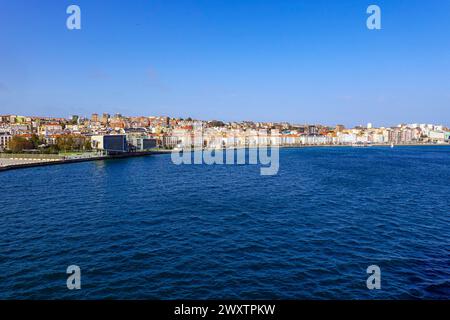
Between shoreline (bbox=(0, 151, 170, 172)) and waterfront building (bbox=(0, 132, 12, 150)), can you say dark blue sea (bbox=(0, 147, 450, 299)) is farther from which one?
waterfront building (bbox=(0, 132, 12, 150))

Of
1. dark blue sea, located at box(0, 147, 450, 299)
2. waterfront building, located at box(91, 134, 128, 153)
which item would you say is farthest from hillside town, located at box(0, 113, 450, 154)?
dark blue sea, located at box(0, 147, 450, 299)

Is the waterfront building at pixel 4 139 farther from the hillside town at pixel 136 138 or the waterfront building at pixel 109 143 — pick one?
the waterfront building at pixel 109 143

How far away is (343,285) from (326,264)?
123 cm

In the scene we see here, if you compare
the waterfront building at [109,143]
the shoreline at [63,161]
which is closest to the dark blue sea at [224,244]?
the shoreline at [63,161]

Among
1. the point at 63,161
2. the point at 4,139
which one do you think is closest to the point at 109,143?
the point at 63,161

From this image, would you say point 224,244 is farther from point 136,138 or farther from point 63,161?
point 136,138

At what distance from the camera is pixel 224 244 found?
10.8 metres

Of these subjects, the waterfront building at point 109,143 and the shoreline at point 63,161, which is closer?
the shoreline at point 63,161

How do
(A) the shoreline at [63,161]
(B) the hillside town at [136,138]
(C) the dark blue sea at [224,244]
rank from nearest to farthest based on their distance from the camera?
(C) the dark blue sea at [224,244] → (A) the shoreline at [63,161] → (B) the hillside town at [136,138]

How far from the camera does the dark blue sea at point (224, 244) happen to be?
25.9 ft

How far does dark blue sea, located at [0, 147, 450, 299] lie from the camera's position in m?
7.90
